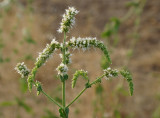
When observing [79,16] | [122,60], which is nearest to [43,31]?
[79,16]

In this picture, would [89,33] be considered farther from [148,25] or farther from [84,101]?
[84,101]

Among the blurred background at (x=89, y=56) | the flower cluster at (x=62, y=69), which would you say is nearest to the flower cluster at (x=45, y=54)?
the flower cluster at (x=62, y=69)

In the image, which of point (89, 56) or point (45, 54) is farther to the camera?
point (89, 56)

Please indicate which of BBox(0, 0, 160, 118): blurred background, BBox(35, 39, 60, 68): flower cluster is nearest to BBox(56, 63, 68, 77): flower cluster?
BBox(35, 39, 60, 68): flower cluster

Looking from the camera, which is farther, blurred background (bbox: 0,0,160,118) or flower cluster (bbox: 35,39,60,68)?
blurred background (bbox: 0,0,160,118)

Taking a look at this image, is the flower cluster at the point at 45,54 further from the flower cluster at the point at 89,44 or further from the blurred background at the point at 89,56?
the blurred background at the point at 89,56

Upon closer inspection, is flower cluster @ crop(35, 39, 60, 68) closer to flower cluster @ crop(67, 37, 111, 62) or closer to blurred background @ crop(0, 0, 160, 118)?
flower cluster @ crop(67, 37, 111, 62)

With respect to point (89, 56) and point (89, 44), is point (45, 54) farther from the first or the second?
point (89, 56)

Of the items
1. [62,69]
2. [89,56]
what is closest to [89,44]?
[62,69]
